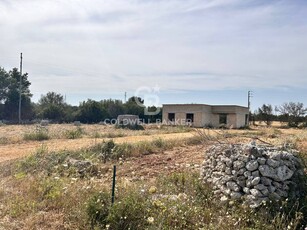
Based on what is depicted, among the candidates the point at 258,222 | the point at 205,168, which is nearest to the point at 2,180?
the point at 205,168

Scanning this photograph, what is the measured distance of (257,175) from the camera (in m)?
4.25

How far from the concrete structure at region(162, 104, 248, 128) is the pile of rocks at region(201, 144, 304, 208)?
28157mm

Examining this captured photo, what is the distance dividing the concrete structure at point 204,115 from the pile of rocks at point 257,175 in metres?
28.2

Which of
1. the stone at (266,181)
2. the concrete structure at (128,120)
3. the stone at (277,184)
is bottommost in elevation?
the stone at (277,184)

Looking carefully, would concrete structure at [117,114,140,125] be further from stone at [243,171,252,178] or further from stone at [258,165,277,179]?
stone at [258,165,277,179]

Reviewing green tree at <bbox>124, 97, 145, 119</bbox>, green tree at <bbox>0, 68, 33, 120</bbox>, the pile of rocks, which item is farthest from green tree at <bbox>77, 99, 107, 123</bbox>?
the pile of rocks

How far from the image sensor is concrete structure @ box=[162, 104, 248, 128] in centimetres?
3341

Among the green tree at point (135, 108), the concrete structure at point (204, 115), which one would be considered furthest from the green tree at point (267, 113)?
the green tree at point (135, 108)

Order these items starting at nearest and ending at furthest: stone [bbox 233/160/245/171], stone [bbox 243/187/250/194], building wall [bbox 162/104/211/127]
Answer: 1. stone [bbox 243/187/250/194]
2. stone [bbox 233/160/245/171]
3. building wall [bbox 162/104/211/127]

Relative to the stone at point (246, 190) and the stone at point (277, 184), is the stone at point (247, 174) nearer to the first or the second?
the stone at point (246, 190)

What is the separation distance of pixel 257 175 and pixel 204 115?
2997 cm

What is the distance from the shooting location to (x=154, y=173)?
6734 millimetres

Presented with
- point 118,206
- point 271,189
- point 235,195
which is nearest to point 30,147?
point 118,206

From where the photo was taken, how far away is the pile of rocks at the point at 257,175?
4133 mm
